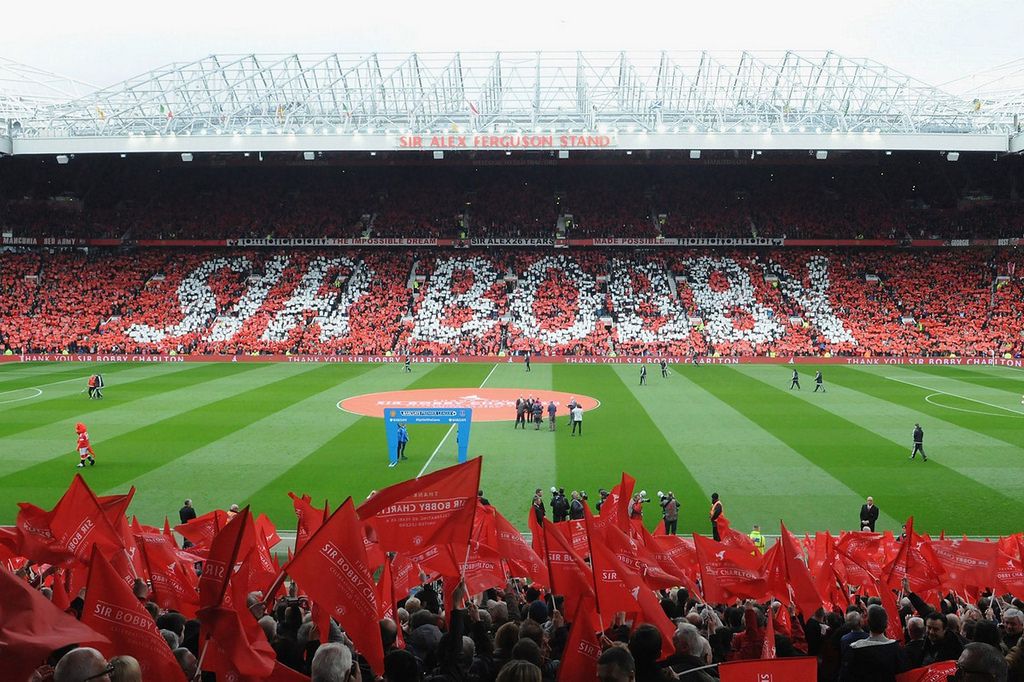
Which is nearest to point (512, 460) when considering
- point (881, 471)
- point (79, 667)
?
point (881, 471)

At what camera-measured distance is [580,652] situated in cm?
604

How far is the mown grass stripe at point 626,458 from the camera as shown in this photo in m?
20.4

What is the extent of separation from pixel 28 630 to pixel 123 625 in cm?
85

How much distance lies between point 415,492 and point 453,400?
28334 mm

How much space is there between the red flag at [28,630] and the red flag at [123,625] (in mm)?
606

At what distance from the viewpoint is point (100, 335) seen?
186 ft

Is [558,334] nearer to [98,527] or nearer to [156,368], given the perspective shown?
[156,368]

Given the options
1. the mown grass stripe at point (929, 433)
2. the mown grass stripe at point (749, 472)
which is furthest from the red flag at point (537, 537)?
the mown grass stripe at point (929, 433)

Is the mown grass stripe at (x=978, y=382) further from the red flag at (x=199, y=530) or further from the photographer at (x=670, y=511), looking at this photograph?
the red flag at (x=199, y=530)

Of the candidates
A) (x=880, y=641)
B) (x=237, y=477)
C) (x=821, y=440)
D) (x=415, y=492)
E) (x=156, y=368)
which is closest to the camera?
(x=880, y=641)

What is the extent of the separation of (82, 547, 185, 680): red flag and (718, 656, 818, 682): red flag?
357cm

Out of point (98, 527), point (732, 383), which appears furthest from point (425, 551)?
point (732, 383)

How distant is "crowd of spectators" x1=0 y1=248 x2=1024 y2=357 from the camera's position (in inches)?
2201

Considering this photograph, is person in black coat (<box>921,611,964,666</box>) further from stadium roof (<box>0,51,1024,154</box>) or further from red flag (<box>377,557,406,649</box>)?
stadium roof (<box>0,51,1024,154</box>)
